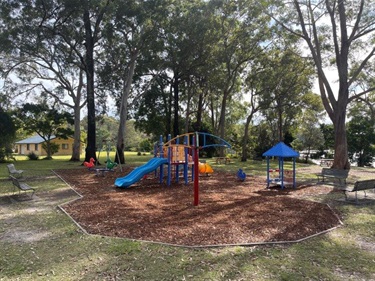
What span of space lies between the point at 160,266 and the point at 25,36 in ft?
72.0

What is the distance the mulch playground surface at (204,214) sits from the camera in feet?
20.8

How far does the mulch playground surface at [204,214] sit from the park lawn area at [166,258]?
44 cm

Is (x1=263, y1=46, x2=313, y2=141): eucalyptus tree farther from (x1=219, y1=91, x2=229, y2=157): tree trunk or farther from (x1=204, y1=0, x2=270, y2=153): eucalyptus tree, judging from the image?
(x1=219, y1=91, x2=229, y2=157): tree trunk

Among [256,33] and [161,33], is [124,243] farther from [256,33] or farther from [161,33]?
[256,33]

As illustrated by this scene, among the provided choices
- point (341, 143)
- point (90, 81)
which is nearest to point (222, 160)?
point (341, 143)

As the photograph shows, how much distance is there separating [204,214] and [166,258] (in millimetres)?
3095

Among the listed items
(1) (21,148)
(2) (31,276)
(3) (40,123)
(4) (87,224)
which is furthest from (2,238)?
(1) (21,148)

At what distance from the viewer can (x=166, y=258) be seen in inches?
201

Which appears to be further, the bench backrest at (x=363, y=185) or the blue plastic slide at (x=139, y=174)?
the blue plastic slide at (x=139, y=174)

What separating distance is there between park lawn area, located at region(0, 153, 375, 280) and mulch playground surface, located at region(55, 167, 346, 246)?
1.44ft

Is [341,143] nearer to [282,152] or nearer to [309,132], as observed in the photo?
[282,152]

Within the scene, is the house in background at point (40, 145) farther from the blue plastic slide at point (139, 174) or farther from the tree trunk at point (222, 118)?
the blue plastic slide at point (139, 174)

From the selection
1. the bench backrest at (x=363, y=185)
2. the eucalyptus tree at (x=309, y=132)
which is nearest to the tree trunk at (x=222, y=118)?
the eucalyptus tree at (x=309, y=132)

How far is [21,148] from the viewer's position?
58594mm
